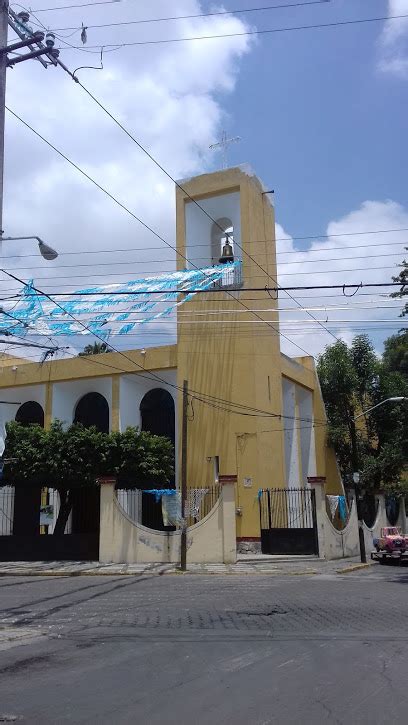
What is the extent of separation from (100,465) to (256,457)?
6150mm

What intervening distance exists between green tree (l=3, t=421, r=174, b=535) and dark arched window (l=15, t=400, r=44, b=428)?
7186 mm

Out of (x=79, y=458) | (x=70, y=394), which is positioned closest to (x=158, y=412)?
(x=70, y=394)

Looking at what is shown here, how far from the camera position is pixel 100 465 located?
25.7 meters

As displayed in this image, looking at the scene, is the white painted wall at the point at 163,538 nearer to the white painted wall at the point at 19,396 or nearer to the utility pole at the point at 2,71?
the white painted wall at the point at 19,396

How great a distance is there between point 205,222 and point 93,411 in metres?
10.3

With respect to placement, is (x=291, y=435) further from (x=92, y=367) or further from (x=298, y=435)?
(x=92, y=367)

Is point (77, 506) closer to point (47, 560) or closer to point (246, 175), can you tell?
point (47, 560)

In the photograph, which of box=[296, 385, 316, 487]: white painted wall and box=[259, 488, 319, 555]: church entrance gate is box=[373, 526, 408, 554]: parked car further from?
box=[296, 385, 316, 487]: white painted wall

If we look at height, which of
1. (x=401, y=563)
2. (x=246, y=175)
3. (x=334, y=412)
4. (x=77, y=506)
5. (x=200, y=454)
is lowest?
(x=401, y=563)

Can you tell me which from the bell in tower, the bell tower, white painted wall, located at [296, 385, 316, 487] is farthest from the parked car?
the bell in tower

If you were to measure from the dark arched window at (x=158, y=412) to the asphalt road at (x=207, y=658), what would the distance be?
15.5 metres

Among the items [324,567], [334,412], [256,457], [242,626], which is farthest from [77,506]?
[242,626]

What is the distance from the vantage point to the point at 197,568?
22078 mm

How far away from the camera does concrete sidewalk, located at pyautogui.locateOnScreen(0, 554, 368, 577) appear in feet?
69.8
